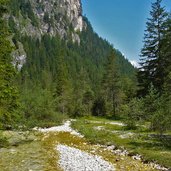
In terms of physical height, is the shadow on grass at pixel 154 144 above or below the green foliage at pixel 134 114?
below

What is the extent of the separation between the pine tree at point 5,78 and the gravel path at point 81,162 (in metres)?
5.54

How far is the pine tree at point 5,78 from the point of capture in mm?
26094

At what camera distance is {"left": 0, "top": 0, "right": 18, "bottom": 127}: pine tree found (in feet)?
85.6

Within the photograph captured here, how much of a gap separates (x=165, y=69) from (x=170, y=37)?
6.67 m

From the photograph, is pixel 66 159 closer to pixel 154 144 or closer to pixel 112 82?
pixel 154 144

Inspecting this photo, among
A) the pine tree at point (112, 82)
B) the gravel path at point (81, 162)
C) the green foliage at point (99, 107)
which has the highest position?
the pine tree at point (112, 82)

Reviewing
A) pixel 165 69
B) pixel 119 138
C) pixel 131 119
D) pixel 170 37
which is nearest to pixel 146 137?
pixel 119 138

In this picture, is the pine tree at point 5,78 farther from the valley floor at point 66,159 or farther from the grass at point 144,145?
the grass at point 144,145

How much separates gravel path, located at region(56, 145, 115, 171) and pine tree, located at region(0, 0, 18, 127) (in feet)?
18.2

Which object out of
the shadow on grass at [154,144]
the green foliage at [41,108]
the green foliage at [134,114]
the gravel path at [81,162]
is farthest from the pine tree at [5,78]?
the green foliage at [41,108]

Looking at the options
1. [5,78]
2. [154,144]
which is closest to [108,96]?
[154,144]

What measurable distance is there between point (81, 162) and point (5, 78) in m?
9.43

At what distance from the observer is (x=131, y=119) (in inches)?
1897

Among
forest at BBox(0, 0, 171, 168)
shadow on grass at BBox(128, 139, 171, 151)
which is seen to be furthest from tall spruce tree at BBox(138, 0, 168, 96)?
shadow on grass at BBox(128, 139, 171, 151)
